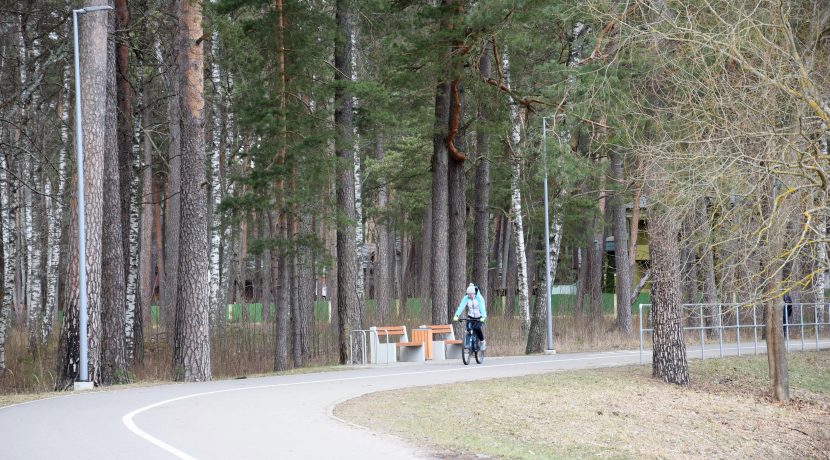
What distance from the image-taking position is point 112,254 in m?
23.1

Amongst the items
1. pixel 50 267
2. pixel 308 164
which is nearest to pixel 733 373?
pixel 308 164

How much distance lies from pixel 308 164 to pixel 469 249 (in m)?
30.7

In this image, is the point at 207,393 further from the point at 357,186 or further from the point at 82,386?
the point at 357,186

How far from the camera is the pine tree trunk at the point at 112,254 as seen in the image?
73.8 ft

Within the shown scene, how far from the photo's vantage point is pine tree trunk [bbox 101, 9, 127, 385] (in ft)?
73.8

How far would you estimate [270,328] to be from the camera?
33.0 metres

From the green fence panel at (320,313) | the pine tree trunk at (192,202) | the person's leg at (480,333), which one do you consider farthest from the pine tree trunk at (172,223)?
the person's leg at (480,333)

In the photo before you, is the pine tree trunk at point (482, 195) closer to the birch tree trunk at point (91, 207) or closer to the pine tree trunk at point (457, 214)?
the pine tree trunk at point (457, 214)

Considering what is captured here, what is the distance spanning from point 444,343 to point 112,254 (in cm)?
944

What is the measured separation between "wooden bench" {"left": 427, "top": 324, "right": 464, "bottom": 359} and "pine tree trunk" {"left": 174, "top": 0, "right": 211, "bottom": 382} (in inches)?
298

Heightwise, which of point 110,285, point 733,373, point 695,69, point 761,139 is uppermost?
point 695,69

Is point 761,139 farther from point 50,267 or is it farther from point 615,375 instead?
point 50,267

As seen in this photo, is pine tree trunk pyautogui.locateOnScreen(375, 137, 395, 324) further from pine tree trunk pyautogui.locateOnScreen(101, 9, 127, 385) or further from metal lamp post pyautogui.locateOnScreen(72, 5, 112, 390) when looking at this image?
metal lamp post pyautogui.locateOnScreen(72, 5, 112, 390)

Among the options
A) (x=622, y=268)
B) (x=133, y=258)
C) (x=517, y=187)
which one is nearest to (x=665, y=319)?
(x=517, y=187)
